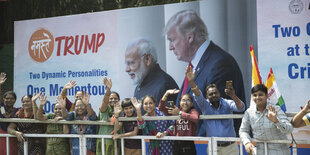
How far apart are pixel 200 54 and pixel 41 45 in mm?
3762

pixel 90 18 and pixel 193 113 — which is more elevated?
pixel 90 18

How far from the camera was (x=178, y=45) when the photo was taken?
27.6 feet

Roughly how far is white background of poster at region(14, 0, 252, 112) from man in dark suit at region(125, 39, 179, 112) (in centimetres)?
12

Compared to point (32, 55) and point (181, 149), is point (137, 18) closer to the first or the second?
point (32, 55)

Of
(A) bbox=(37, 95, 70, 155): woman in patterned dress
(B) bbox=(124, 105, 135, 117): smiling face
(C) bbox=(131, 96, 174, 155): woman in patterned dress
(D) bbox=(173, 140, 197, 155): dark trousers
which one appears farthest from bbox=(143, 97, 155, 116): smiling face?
(A) bbox=(37, 95, 70, 155): woman in patterned dress

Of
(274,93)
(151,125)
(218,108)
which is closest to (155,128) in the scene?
(151,125)

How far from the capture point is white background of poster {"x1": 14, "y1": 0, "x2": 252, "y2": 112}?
25.6 ft

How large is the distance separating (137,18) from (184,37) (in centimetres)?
109

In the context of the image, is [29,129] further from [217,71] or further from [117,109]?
[217,71]

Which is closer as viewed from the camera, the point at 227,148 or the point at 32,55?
the point at 227,148

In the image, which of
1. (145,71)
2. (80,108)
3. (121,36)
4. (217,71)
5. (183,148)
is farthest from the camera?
(121,36)

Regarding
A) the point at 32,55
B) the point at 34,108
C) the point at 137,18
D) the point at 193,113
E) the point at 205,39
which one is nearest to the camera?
the point at 193,113

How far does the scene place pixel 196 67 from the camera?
823 cm

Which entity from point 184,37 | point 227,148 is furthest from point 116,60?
point 227,148
